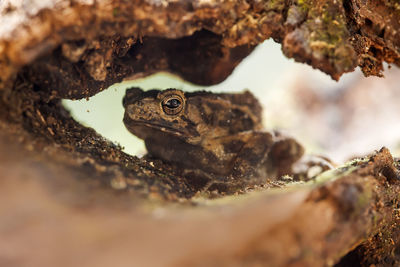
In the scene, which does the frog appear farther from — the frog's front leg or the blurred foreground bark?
the blurred foreground bark

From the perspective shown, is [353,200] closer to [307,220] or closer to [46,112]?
[307,220]

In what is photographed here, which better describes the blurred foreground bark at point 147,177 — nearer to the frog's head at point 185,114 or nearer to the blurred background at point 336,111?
the frog's head at point 185,114

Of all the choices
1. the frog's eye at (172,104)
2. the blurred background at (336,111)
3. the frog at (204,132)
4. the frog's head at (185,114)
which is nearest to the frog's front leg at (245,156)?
the frog at (204,132)

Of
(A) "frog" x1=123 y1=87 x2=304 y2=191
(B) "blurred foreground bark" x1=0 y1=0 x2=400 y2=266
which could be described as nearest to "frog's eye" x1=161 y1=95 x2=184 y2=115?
(A) "frog" x1=123 y1=87 x2=304 y2=191

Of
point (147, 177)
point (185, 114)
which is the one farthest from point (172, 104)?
point (147, 177)

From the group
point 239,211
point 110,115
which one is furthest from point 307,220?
point 110,115

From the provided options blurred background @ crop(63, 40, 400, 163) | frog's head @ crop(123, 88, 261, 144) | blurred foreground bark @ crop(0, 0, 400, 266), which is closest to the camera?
blurred foreground bark @ crop(0, 0, 400, 266)

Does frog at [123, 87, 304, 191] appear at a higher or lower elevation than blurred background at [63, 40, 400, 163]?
lower

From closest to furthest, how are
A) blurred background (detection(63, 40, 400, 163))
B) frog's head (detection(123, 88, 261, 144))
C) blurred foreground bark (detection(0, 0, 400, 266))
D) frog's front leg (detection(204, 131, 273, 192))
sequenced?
1. blurred foreground bark (detection(0, 0, 400, 266))
2. frog's head (detection(123, 88, 261, 144))
3. frog's front leg (detection(204, 131, 273, 192))
4. blurred background (detection(63, 40, 400, 163))
